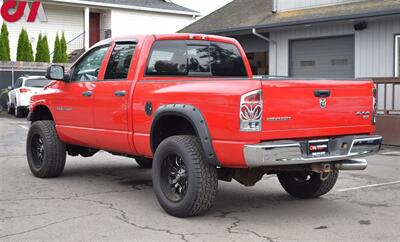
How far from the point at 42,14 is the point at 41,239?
26.0 m

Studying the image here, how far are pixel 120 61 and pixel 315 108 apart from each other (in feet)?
8.96

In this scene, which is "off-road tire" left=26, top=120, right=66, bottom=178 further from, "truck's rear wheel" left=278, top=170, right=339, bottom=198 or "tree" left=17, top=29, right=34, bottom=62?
"tree" left=17, top=29, right=34, bottom=62

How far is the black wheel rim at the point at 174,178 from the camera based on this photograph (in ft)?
19.7

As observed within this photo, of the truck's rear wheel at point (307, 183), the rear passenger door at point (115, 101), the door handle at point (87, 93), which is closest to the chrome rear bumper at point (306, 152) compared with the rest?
the truck's rear wheel at point (307, 183)

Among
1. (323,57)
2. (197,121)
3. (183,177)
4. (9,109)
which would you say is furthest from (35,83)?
(197,121)

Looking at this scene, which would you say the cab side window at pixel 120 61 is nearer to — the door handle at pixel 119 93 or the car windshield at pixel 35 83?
the door handle at pixel 119 93

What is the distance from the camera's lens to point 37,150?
8.60 m

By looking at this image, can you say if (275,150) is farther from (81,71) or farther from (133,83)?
(81,71)

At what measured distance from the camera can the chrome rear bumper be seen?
524 cm

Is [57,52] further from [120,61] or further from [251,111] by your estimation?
[251,111]

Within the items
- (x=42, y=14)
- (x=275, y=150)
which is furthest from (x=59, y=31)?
(x=275, y=150)

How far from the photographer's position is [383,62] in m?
14.5

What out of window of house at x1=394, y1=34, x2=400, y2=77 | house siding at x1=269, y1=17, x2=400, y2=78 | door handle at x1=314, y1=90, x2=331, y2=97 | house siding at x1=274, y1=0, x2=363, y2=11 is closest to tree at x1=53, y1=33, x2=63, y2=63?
house siding at x1=274, y1=0, x2=363, y2=11

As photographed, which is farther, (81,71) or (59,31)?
(59,31)
